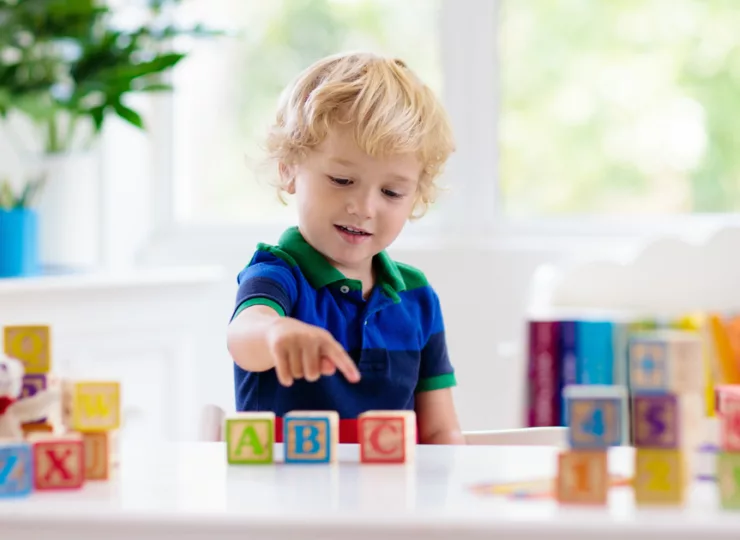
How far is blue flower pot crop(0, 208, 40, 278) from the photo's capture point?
2.36 m

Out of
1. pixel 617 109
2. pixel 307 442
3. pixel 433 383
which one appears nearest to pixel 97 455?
pixel 307 442

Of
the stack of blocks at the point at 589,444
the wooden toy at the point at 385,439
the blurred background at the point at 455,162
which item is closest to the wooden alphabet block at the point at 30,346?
the wooden toy at the point at 385,439

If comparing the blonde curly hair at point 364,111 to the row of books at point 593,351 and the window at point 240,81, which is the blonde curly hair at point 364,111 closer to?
the row of books at point 593,351

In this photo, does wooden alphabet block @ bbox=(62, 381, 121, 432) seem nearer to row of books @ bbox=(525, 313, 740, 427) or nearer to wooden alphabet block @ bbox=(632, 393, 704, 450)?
wooden alphabet block @ bbox=(632, 393, 704, 450)

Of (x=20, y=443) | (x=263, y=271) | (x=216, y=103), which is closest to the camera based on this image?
(x=20, y=443)

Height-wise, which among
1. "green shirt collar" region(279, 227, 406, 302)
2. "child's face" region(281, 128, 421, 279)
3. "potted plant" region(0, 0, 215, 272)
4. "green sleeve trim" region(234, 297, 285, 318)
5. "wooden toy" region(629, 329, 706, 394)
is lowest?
"wooden toy" region(629, 329, 706, 394)

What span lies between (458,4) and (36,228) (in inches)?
49.2

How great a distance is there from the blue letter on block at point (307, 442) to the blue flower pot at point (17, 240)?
1703 millimetres

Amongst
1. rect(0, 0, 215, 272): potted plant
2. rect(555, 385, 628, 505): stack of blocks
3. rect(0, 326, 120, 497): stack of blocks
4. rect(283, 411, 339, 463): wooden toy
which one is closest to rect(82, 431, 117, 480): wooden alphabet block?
rect(0, 326, 120, 497): stack of blocks

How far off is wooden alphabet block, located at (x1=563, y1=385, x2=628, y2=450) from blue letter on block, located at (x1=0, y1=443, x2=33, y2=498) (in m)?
0.35

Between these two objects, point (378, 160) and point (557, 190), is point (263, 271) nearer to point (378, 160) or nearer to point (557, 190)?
point (378, 160)

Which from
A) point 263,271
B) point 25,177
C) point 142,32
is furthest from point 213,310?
point 263,271

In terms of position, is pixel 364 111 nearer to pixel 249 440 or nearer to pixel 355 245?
pixel 355 245

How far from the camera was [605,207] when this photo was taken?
2.96 metres
